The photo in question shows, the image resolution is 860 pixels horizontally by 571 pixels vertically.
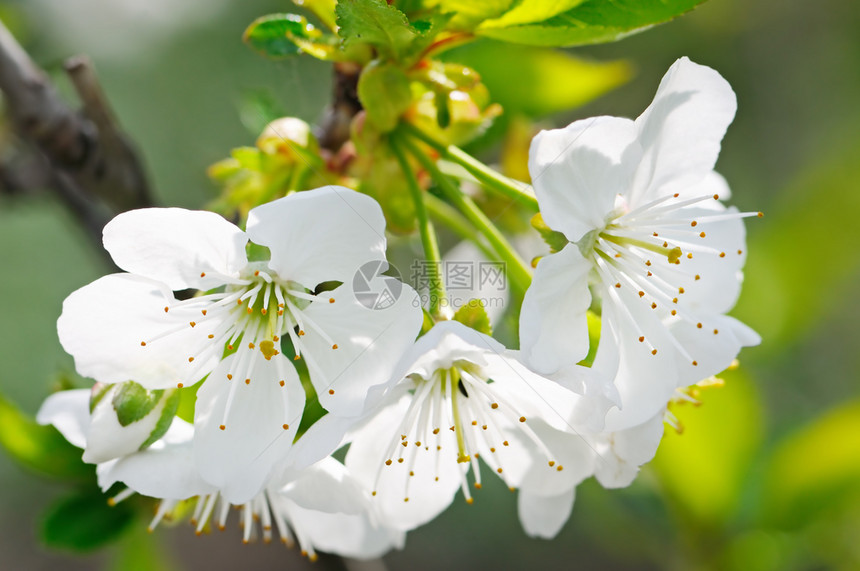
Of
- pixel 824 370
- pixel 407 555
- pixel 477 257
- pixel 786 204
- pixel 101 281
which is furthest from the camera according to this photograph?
pixel 407 555

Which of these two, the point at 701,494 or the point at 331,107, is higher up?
the point at 331,107

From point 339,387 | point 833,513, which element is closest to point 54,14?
point 339,387

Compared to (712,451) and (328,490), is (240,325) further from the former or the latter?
(712,451)

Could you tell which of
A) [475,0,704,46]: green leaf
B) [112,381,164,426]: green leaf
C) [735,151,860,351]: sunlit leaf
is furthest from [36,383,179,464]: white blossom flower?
[735,151,860,351]: sunlit leaf

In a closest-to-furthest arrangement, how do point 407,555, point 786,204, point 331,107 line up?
point 331,107
point 786,204
point 407,555

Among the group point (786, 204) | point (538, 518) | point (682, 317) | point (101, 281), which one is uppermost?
point (101, 281)

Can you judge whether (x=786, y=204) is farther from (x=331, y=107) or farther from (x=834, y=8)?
(x=834, y=8)
